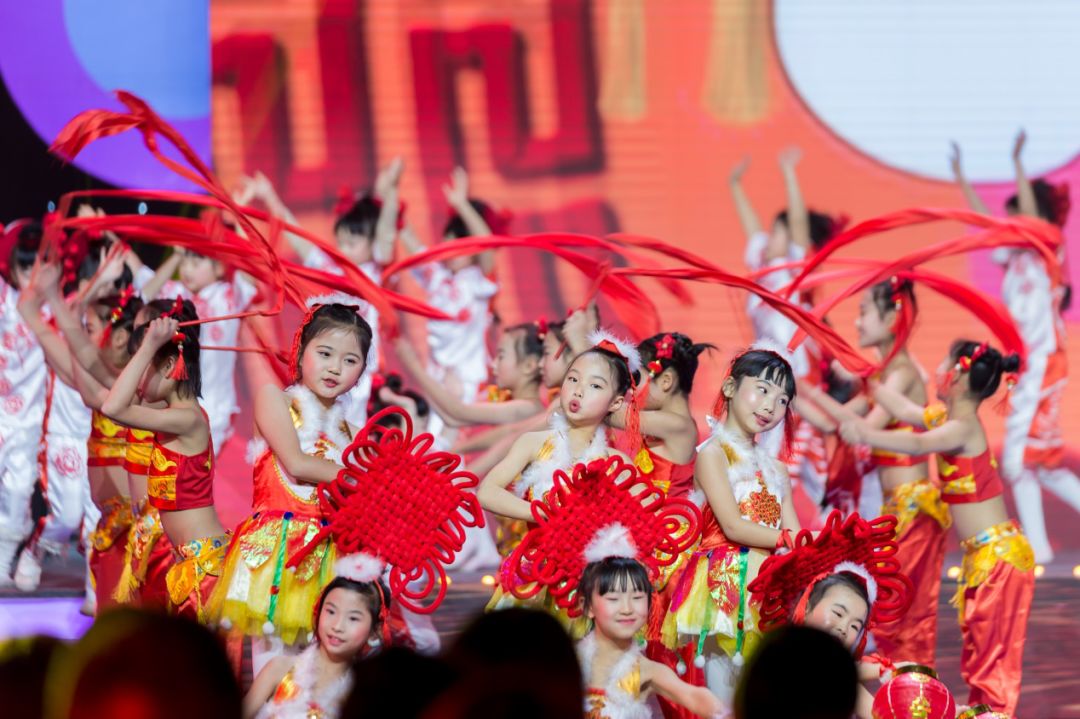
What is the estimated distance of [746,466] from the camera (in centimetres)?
375

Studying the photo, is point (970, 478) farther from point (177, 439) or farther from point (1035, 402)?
point (1035, 402)

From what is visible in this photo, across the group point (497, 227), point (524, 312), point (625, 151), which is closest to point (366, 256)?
point (497, 227)

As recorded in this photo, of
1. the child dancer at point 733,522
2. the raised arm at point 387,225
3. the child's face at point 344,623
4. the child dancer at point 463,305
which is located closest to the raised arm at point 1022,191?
the child dancer at point 463,305

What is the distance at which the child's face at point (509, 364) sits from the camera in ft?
17.1

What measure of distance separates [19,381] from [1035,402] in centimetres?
477

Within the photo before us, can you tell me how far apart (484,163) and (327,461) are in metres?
4.52

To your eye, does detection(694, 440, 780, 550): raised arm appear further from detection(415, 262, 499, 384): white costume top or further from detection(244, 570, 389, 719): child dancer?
detection(415, 262, 499, 384): white costume top

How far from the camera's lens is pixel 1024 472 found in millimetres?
7246

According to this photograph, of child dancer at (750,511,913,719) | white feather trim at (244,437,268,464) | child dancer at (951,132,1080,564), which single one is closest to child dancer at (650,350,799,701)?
child dancer at (750,511,913,719)

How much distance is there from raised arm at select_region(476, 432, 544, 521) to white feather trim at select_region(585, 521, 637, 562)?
0.22m

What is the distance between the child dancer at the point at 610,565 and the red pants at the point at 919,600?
1.37 m

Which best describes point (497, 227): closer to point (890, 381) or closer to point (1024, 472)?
point (890, 381)

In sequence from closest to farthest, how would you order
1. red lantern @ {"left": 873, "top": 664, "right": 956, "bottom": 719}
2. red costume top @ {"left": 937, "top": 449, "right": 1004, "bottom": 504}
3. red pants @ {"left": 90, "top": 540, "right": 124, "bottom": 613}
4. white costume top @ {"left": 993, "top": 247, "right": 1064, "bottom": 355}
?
red lantern @ {"left": 873, "top": 664, "right": 956, "bottom": 719}, red costume top @ {"left": 937, "top": 449, "right": 1004, "bottom": 504}, red pants @ {"left": 90, "top": 540, "right": 124, "bottom": 613}, white costume top @ {"left": 993, "top": 247, "right": 1064, "bottom": 355}

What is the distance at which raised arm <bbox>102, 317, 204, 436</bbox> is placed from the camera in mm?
3879
